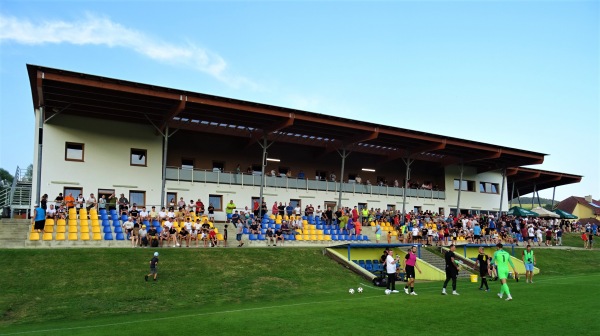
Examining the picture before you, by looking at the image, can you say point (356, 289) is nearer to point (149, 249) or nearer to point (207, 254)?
point (207, 254)

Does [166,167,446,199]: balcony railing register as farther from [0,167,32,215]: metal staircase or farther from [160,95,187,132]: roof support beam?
[0,167,32,215]: metal staircase

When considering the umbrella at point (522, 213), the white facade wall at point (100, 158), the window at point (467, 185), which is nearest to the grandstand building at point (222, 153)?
the white facade wall at point (100, 158)

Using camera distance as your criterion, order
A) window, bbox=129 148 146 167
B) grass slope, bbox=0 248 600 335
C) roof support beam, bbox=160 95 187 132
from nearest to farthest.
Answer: grass slope, bbox=0 248 600 335 < roof support beam, bbox=160 95 187 132 < window, bbox=129 148 146 167

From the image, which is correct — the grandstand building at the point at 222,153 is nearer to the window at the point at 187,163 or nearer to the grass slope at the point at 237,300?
the window at the point at 187,163

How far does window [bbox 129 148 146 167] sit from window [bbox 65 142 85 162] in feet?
9.64

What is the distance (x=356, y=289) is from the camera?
20.3 m

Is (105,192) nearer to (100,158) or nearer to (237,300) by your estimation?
(100,158)

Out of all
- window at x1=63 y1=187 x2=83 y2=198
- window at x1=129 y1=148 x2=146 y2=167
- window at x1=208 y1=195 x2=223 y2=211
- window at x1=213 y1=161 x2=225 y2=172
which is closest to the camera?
window at x1=63 y1=187 x2=83 y2=198

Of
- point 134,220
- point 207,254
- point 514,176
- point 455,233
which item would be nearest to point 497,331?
point 207,254

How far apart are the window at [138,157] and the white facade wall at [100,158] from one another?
0.99ft

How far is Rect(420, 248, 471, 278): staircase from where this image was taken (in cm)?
2703

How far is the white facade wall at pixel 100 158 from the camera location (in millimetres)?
29422

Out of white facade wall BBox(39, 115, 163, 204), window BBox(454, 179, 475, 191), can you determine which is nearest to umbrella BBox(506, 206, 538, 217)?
window BBox(454, 179, 475, 191)

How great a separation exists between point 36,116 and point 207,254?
15740 mm
